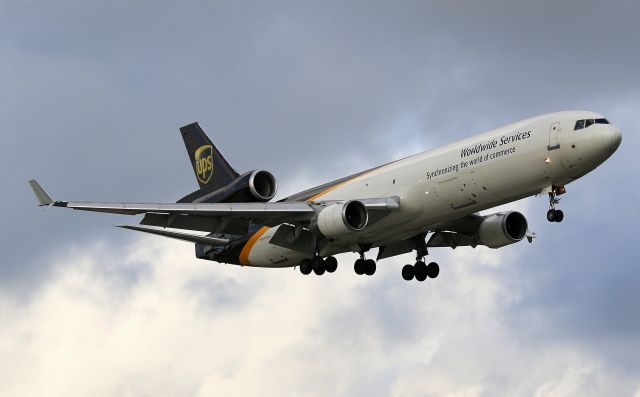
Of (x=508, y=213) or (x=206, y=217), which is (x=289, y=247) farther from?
(x=508, y=213)

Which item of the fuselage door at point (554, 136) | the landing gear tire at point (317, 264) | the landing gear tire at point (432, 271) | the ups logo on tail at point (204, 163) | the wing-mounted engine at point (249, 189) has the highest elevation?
the ups logo on tail at point (204, 163)

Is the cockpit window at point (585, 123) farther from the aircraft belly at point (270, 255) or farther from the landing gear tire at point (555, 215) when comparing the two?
the aircraft belly at point (270, 255)

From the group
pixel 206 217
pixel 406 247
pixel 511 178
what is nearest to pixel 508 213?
pixel 406 247

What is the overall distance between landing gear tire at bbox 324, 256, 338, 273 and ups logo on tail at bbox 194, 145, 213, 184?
8404mm

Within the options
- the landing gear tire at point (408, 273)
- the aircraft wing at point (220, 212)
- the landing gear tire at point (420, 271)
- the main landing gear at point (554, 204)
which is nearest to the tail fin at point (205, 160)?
the aircraft wing at point (220, 212)

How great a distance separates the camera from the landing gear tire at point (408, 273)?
6109cm

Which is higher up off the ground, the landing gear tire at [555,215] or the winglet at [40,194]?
the winglet at [40,194]

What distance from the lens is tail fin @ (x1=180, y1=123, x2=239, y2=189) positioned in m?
62.4

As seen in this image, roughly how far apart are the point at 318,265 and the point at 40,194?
1273 centimetres

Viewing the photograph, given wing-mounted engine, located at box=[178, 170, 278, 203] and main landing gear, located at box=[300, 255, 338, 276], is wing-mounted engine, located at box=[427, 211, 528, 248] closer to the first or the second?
main landing gear, located at box=[300, 255, 338, 276]

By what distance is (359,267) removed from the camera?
5978cm

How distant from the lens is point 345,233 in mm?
53875

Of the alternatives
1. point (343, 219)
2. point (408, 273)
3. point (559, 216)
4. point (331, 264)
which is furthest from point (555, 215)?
point (408, 273)

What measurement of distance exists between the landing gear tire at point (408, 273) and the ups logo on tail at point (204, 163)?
9.98m
